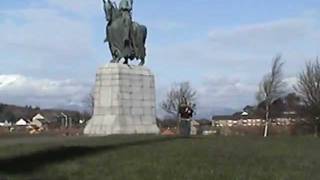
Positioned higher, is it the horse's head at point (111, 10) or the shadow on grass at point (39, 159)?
the horse's head at point (111, 10)

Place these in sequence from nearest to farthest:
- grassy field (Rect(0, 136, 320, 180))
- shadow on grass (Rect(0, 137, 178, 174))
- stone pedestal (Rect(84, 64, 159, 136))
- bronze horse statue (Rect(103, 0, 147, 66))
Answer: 1. grassy field (Rect(0, 136, 320, 180))
2. shadow on grass (Rect(0, 137, 178, 174))
3. stone pedestal (Rect(84, 64, 159, 136))
4. bronze horse statue (Rect(103, 0, 147, 66))

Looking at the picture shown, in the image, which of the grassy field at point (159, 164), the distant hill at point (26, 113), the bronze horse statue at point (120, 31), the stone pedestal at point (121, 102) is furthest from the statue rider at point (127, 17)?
the distant hill at point (26, 113)

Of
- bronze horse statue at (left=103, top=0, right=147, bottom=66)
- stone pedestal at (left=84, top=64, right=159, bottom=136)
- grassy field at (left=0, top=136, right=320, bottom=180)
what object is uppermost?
bronze horse statue at (left=103, top=0, right=147, bottom=66)

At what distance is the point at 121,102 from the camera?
1502 inches

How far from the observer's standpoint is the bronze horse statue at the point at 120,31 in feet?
128

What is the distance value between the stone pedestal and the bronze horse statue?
809 millimetres

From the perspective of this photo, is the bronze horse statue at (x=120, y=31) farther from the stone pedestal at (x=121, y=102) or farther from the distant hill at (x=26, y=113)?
the distant hill at (x=26, y=113)

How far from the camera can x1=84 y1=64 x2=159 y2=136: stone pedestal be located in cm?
3800

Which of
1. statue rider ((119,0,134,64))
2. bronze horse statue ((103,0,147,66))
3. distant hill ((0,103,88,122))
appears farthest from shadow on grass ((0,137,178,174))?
distant hill ((0,103,88,122))

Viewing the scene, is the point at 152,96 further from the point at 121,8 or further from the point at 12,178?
the point at 12,178

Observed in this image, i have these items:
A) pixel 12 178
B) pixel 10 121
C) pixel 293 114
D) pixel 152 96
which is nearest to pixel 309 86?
pixel 293 114

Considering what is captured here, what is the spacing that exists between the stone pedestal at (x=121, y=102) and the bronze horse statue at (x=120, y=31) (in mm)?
809

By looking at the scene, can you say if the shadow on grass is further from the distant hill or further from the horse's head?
the distant hill

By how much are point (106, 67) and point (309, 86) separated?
31.7m
